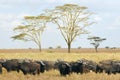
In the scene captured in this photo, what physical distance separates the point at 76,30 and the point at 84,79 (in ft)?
185

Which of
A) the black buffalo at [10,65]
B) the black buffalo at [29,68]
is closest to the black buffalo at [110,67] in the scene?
the black buffalo at [29,68]

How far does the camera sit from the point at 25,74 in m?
24.0

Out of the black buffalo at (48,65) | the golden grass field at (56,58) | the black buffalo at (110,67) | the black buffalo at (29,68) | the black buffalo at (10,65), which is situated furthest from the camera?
the black buffalo at (48,65)

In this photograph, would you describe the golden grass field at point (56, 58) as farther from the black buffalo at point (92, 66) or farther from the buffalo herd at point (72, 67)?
the black buffalo at point (92, 66)

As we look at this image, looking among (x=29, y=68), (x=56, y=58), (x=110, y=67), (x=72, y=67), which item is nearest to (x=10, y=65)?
(x=29, y=68)

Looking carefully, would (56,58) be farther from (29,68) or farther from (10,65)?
(29,68)

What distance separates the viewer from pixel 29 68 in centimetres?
2466

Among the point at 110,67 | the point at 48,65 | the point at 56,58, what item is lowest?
the point at 110,67

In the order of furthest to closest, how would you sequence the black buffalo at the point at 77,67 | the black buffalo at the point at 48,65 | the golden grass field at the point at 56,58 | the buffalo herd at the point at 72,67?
the black buffalo at the point at 48,65, the black buffalo at the point at 77,67, the buffalo herd at the point at 72,67, the golden grass field at the point at 56,58

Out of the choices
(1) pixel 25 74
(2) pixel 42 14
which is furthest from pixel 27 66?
(2) pixel 42 14

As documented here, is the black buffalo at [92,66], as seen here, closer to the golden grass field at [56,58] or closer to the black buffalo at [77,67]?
the black buffalo at [77,67]

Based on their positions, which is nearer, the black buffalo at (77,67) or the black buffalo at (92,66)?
the black buffalo at (77,67)

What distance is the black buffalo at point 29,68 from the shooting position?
24.6 m

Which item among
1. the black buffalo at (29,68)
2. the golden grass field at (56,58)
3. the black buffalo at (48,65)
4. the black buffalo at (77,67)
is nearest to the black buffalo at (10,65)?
the golden grass field at (56,58)
